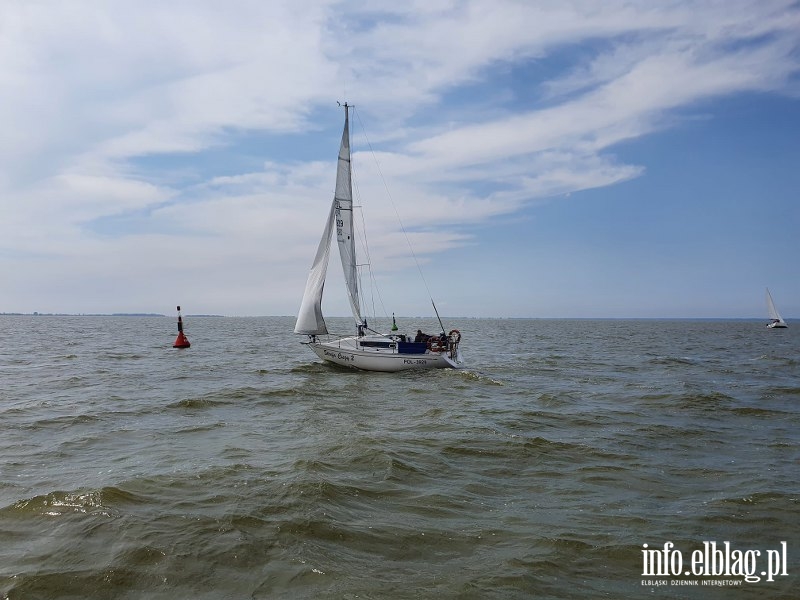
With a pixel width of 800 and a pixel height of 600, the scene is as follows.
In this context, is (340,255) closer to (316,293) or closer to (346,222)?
(346,222)

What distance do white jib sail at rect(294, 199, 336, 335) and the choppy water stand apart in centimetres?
Result: 864

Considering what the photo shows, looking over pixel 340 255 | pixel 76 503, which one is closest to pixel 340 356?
pixel 340 255

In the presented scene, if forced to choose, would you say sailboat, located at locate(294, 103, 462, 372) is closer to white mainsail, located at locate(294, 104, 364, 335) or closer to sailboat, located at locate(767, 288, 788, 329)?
white mainsail, located at locate(294, 104, 364, 335)

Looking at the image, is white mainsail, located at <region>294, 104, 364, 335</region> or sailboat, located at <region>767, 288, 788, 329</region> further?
sailboat, located at <region>767, 288, 788, 329</region>

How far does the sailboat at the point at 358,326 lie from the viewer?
28.0 meters

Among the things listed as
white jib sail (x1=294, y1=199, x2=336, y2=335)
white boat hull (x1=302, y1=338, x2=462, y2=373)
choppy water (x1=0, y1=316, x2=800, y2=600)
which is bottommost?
choppy water (x1=0, y1=316, x2=800, y2=600)

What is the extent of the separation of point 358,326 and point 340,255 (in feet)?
13.9

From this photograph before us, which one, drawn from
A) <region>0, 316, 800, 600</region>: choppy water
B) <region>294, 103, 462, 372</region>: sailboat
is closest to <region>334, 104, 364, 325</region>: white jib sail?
<region>294, 103, 462, 372</region>: sailboat

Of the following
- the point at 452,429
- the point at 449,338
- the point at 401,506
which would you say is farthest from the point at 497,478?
the point at 449,338

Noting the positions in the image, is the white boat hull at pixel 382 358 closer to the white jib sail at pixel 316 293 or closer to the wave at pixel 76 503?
the white jib sail at pixel 316 293

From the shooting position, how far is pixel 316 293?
1124 inches

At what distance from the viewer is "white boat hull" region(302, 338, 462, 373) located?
2778 cm

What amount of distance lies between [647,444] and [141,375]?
23.7 m

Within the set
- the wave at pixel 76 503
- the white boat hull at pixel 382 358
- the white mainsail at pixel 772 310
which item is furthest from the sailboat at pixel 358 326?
the white mainsail at pixel 772 310
